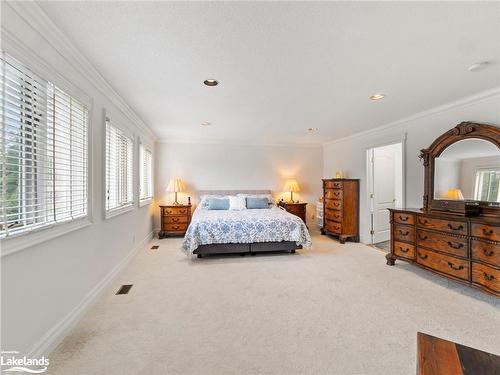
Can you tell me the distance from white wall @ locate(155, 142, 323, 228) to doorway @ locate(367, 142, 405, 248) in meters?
1.72

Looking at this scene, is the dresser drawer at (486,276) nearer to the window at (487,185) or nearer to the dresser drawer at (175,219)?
the window at (487,185)

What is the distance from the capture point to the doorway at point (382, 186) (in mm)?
4832

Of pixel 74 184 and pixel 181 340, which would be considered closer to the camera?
pixel 181 340

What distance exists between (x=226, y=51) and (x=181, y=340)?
7.80 feet

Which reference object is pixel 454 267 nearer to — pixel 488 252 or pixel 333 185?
pixel 488 252

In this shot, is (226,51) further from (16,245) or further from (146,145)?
(146,145)

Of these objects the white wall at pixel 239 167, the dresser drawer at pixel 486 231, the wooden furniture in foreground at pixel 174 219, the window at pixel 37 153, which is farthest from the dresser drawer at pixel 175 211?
the dresser drawer at pixel 486 231

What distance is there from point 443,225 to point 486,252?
0.48 metres

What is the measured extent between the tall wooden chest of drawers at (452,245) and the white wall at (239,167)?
3090mm

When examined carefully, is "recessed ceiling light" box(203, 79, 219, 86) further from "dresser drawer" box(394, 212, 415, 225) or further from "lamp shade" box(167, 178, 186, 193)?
"lamp shade" box(167, 178, 186, 193)

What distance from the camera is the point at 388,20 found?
157cm

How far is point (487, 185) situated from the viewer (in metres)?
2.81

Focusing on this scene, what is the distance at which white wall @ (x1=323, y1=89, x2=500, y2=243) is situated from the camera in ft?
9.37

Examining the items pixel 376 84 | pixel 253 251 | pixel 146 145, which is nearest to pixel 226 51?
pixel 376 84
